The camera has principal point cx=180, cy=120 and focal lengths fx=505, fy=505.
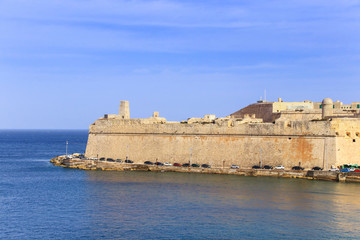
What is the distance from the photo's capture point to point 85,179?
42281mm

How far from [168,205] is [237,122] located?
17946 millimetres

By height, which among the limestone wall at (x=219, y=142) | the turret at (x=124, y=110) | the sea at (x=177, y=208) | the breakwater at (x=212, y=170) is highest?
the turret at (x=124, y=110)

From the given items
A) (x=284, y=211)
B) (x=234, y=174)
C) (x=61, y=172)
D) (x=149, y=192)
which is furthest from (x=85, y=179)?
(x=284, y=211)

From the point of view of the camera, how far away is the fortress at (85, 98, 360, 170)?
42.0m

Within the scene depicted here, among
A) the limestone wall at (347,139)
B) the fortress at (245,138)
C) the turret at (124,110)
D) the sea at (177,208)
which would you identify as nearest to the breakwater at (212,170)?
the sea at (177,208)

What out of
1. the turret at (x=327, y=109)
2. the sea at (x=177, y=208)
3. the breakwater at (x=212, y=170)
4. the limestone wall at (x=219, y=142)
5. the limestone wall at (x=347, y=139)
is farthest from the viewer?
the turret at (x=327, y=109)

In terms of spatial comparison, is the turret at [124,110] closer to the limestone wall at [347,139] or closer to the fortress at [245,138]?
the fortress at [245,138]

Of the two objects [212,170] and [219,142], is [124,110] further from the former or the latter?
[212,170]

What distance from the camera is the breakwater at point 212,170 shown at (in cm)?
3894

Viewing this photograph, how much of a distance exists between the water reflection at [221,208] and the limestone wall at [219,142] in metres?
3.80

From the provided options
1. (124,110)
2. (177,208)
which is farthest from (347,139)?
(124,110)

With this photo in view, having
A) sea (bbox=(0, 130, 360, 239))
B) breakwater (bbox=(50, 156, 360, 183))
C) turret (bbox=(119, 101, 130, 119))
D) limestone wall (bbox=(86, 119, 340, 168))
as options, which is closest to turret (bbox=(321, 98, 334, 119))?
limestone wall (bbox=(86, 119, 340, 168))

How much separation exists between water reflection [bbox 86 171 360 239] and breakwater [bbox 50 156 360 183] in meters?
1.30

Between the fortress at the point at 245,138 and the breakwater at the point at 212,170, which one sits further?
the fortress at the point at 245,138
